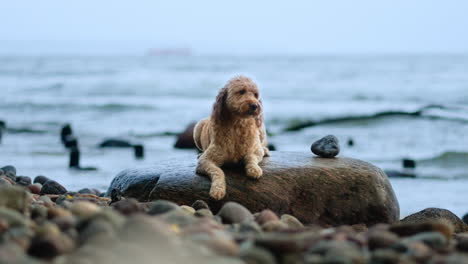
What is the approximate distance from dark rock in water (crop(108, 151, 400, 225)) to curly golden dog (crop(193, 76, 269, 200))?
12cm

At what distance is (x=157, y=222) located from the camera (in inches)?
156

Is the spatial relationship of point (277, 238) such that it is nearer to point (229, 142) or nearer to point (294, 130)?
point (229, 142)

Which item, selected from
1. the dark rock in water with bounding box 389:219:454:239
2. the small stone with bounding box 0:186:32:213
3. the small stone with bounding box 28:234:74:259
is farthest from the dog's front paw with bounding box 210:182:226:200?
the small stone with bounding box 28:234:74:259

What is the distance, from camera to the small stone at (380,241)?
432 centimetres

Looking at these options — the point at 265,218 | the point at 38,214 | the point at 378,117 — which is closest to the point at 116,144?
the point at 378,117

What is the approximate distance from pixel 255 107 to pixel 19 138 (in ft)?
42.6

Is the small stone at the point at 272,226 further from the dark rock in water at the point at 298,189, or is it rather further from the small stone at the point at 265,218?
the dark rock in water at the point at 298,189

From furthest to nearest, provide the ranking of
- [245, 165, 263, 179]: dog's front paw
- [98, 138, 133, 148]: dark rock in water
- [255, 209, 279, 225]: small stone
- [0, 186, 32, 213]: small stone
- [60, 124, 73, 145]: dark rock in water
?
[60, 124, 73, 145]: dark rock in water, [98, 138, 133, 148]: dark rock in water, [245, 165, 263, 179]: dog's front paw, [255, 209, 279, 225]: small stone, [0, 186, 32, 213]: small stone

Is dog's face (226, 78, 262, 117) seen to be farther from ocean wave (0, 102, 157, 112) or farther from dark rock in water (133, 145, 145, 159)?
ocean wave (0, 102, 157, 112)

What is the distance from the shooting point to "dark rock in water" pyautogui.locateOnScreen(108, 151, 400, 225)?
7.27m

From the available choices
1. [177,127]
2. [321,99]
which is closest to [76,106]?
[177,127]

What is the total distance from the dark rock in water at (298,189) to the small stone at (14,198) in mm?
2630

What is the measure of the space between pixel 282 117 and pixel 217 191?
17007 mm

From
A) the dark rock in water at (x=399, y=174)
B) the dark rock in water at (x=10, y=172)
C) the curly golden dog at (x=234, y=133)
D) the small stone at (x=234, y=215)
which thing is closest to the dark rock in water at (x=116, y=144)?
the dark rock in water at (x=10, y=172)
